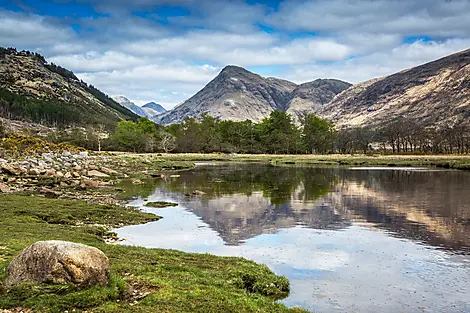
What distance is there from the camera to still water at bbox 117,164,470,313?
58.2ft

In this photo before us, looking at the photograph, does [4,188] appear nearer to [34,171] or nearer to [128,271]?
[34,171]

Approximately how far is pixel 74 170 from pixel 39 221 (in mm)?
36873

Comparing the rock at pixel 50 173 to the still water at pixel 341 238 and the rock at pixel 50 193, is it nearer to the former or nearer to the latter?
the rock at pixel 50 193

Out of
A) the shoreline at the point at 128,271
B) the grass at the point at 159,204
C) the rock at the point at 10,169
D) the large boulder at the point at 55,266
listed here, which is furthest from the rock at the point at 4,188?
the large boulder at the point at 55,266

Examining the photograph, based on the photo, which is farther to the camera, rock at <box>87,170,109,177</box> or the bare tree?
the bare tree

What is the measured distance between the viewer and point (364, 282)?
19.4m

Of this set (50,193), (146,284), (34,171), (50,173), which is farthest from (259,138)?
(146,284)

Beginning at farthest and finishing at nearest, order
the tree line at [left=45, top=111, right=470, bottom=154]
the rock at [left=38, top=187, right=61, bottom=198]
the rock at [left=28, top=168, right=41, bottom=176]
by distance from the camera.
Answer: the tree line at [left=45, top=111, right=470, bottom=154]
the rock at [left=28, top=168, right=41, bottom=176]
the rock at [left=38, top=187, right=61, bottom=198]

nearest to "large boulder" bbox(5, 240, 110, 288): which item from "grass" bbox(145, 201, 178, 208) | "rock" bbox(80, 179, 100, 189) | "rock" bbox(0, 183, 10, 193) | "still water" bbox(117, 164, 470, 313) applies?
"still water" bbox(117, 164, 470, 313)

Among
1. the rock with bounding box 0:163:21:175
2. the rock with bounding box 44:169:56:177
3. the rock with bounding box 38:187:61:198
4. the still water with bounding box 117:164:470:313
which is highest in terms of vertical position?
the rock with bounding box 0:163:21:175

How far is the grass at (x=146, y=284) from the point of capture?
12120 millimetres

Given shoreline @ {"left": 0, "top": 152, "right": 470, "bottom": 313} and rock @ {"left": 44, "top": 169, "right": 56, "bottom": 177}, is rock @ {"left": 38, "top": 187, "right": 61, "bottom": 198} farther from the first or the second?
rock @ {"left": 44, "top": 169, "right": 56, "bottom": 177}

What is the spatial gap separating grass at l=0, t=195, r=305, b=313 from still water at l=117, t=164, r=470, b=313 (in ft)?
7.03

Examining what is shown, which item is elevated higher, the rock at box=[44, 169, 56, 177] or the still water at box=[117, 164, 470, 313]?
the rock at box=[44, 169, 56, 177]
